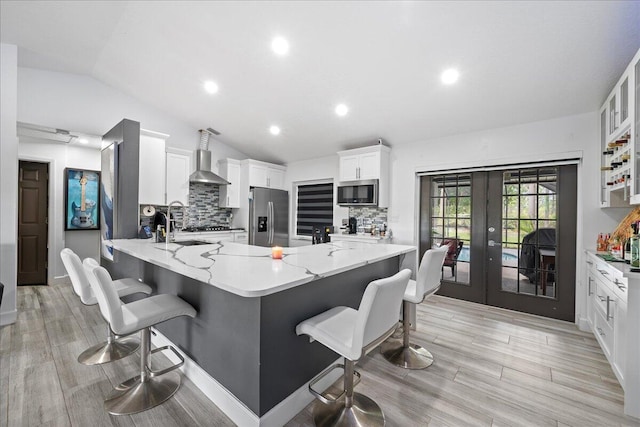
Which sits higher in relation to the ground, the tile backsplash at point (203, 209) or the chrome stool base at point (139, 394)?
the tile backsplash at point (203, 209)

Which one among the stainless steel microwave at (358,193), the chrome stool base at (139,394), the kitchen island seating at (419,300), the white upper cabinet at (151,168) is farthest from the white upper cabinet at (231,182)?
the kitchen island seating at (419,300)

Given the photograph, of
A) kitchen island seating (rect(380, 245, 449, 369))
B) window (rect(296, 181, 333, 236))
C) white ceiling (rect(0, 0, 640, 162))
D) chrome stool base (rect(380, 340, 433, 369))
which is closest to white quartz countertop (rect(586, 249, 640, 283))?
kitchen island seating (rect(380, 245, 449, 369))

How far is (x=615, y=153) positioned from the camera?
2.56m

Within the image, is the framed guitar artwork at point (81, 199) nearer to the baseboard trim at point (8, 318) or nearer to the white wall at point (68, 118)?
the white wall at point (68, 118)

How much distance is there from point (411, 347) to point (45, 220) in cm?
580

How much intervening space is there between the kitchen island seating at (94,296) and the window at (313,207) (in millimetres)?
3625

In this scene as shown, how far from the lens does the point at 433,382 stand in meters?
2.03

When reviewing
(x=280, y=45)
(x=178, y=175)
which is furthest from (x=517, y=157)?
(x=178, y=175)

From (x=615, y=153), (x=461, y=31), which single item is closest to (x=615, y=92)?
(x=615, y=153)

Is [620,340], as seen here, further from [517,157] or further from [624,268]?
[517,157]

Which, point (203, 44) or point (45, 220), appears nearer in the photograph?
point (203, 44)

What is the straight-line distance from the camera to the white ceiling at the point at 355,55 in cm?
221

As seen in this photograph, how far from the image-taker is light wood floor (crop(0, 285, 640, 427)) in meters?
1.66

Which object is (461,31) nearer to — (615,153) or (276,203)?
(615,153)
